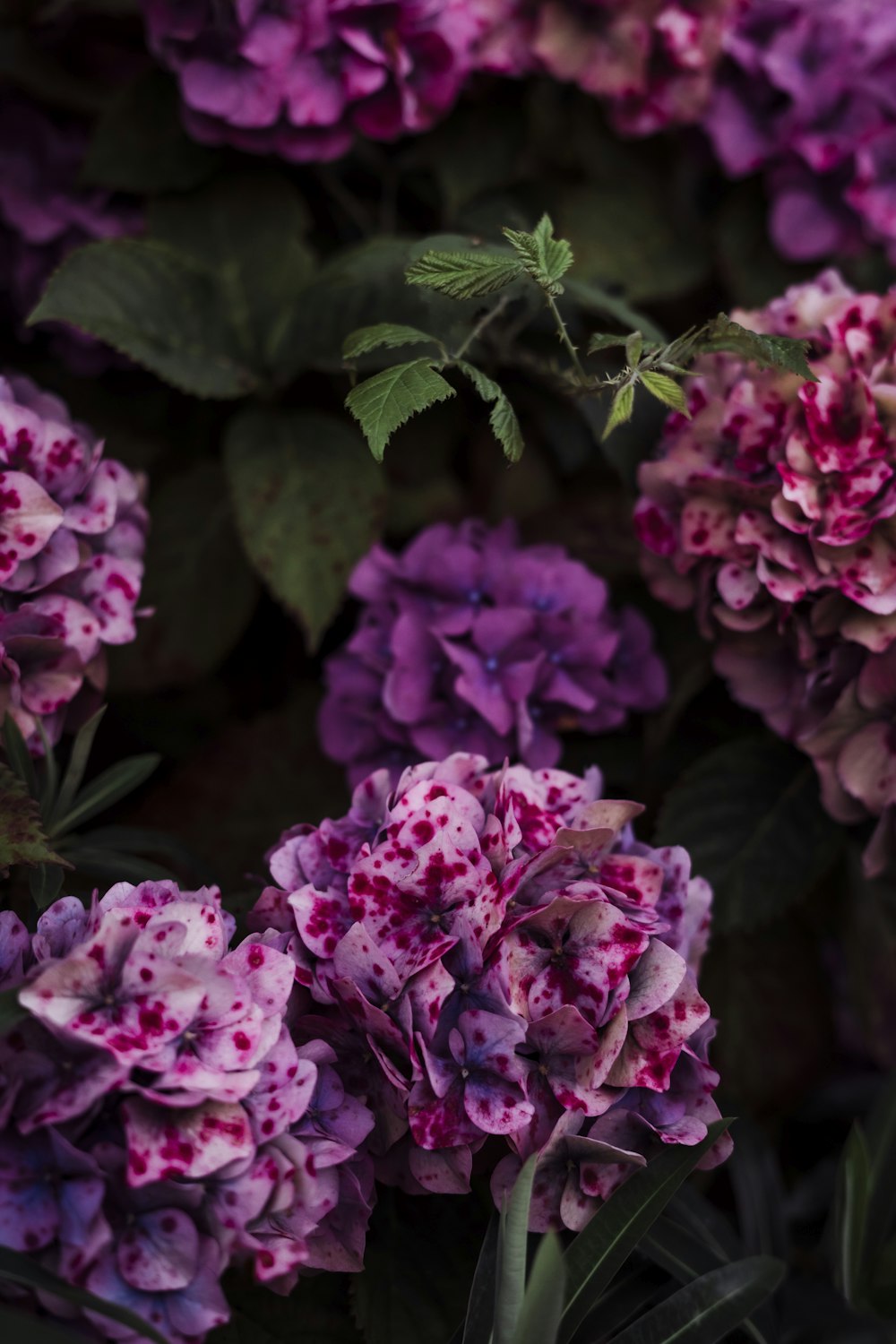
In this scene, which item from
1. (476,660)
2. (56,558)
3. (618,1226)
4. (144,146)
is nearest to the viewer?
(618,1226)

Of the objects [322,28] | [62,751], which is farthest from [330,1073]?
[322,28]

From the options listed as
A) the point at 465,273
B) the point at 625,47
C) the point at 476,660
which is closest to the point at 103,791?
the point at 476,660

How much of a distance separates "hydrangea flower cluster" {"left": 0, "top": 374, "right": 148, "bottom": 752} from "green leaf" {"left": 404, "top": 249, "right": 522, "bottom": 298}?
229mm

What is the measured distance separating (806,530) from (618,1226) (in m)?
0.39

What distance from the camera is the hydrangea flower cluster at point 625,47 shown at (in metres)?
0.97

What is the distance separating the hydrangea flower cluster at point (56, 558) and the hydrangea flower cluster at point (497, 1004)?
0.19 metres

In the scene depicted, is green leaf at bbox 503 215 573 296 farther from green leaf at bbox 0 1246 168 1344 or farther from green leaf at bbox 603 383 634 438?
green leaf at bbox 0 1246 168 1344

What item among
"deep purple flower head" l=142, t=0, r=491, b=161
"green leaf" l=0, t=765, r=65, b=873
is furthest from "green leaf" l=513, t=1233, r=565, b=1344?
"deep purple flower head" l=142, t=0, r=491, b=161

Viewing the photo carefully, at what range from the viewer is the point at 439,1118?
0.55m

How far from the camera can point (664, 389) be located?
24.2 inches

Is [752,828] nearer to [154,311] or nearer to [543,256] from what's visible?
[543,256]

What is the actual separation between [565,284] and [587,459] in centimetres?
35

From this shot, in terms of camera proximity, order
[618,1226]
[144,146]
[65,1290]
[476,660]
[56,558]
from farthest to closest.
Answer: [144,146]
[476,660]
[56,558]
[618,1226]
[65,1290]

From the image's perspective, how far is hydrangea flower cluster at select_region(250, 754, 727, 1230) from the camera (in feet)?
1.81
